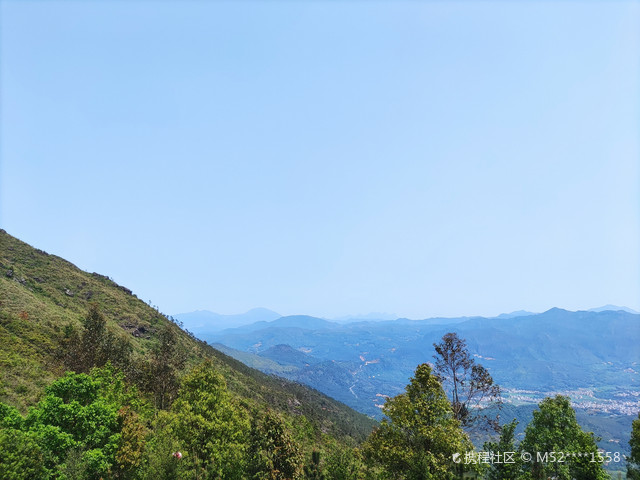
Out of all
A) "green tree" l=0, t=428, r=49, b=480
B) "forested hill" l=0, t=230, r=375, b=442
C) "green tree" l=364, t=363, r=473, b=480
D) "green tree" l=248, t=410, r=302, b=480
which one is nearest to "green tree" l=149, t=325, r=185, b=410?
"forested hill" l=0, t=230, r=375, b=442

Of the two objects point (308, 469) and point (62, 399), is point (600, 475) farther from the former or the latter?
point (62, 399)

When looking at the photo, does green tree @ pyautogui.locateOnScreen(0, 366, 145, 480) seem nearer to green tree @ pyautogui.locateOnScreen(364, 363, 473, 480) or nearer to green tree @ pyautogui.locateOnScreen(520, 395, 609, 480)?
green tree @ pyautogui.locateOnScreen(364, 363, 473, 480)

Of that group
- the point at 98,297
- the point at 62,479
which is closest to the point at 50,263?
the point at 98,297

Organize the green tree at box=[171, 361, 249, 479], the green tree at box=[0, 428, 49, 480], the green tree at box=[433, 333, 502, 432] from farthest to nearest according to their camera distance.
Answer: the green tree at box=[433, 333, 502, 432]
the green tree at box=[171, 361, 249, 479]
the green tree at box=[0, 428, 49, 480]

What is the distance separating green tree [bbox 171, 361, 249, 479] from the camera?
27.7 meters

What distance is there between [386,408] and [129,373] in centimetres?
5055

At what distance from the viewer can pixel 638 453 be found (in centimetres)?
3142

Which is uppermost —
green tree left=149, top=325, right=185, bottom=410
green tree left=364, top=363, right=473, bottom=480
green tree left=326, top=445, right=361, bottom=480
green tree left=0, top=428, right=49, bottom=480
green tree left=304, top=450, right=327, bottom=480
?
green tree left=364, top=363, right=473, bottom=480

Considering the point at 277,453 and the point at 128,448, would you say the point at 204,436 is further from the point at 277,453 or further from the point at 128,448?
the point at 277,453

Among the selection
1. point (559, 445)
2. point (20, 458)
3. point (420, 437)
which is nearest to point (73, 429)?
point (20, 458)

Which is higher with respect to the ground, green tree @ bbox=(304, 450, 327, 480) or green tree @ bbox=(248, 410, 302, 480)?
A: green tree @ bbox=(248, 410, 302, 480)

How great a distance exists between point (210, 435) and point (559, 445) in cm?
3377

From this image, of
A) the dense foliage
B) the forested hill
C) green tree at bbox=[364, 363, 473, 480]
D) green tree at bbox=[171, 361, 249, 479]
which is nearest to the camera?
green tree at bbox=[364, 363, 473, 480]

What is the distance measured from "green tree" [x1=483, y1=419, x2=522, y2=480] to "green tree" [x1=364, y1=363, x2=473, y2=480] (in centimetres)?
1255
